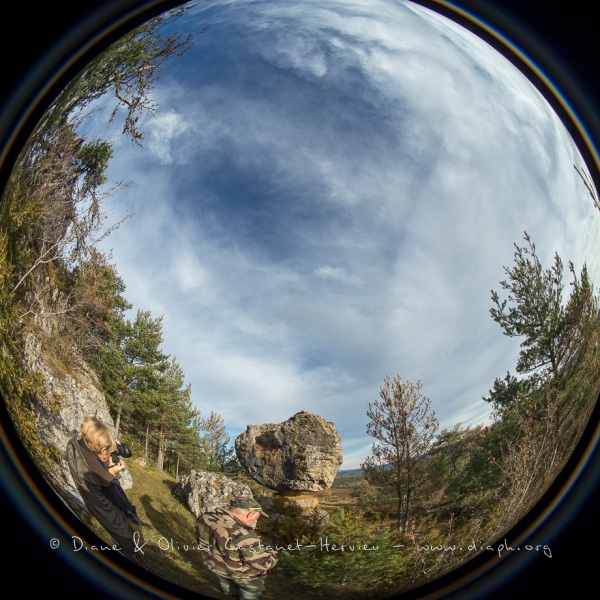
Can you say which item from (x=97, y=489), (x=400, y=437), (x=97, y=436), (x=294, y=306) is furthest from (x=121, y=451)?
(x=400, y=437)

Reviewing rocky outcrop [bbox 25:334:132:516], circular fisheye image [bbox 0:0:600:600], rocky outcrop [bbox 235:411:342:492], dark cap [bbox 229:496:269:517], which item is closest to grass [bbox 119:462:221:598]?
circular fisheye image [bbox 0:0:600:600]

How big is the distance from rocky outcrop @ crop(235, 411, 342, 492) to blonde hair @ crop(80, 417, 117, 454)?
170 cm

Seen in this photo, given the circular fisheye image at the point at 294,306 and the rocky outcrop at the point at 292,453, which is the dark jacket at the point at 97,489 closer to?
the circular fisheye image at the point at 294,306

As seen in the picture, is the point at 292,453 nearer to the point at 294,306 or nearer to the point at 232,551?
the point at 232,551

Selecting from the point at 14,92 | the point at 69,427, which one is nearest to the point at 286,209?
the point at 69,427

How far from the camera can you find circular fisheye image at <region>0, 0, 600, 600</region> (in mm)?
5340

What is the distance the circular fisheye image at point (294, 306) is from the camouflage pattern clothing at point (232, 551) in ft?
0.10

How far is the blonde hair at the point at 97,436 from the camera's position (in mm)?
5422

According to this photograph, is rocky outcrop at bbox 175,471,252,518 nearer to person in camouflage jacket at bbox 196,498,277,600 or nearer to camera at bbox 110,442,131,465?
person in camouflage jacket at bbox 196,498,277,600

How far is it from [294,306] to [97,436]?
10.3ft

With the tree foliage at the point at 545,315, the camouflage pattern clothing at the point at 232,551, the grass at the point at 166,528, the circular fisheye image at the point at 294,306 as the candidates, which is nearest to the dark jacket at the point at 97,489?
the circular fisheye image at the point at 294,306

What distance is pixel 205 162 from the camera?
18.0ft

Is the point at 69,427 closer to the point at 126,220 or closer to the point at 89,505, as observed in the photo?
the point at 89,505

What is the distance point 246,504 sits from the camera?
17.3 ft
